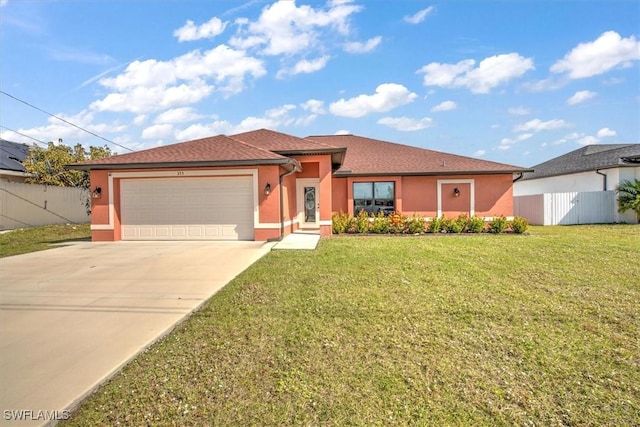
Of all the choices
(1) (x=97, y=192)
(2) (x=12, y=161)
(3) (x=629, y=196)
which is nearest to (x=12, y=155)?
(2) (x=12, y=161)

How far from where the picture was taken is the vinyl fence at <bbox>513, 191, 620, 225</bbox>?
1689cm

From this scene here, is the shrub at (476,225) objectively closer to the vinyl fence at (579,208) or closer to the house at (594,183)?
the house at (594,183)

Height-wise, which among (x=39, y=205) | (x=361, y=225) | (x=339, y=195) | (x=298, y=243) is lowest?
(x=298, y=243)

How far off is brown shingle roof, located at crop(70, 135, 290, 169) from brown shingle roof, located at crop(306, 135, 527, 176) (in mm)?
4996

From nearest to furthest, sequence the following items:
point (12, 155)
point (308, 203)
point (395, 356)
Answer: point (395, 356) → point (308, 203) → point (12, 155)

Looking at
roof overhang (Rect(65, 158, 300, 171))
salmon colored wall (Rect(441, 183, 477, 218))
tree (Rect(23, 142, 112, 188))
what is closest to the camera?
roof overhang (Rect(65, 158, 300, 171))

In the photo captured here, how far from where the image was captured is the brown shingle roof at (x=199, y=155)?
1048 cm

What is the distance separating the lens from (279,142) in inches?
515

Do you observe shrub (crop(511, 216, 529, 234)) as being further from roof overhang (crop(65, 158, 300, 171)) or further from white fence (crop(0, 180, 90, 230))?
white fence (crop(0, 180, 90, 230))

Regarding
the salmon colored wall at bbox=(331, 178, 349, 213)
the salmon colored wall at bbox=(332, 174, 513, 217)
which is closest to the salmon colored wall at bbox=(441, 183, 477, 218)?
the salmon colored wall at bbox=(332, 174, 513, 217)

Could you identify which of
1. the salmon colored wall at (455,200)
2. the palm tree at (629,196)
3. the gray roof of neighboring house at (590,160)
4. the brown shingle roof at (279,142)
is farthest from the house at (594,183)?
the brown shingle roof at (279,142)

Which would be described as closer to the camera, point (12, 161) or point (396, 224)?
point (396, 224)

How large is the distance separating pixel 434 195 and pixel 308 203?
602cm

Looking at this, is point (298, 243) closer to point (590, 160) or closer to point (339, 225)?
point (339, 225)
